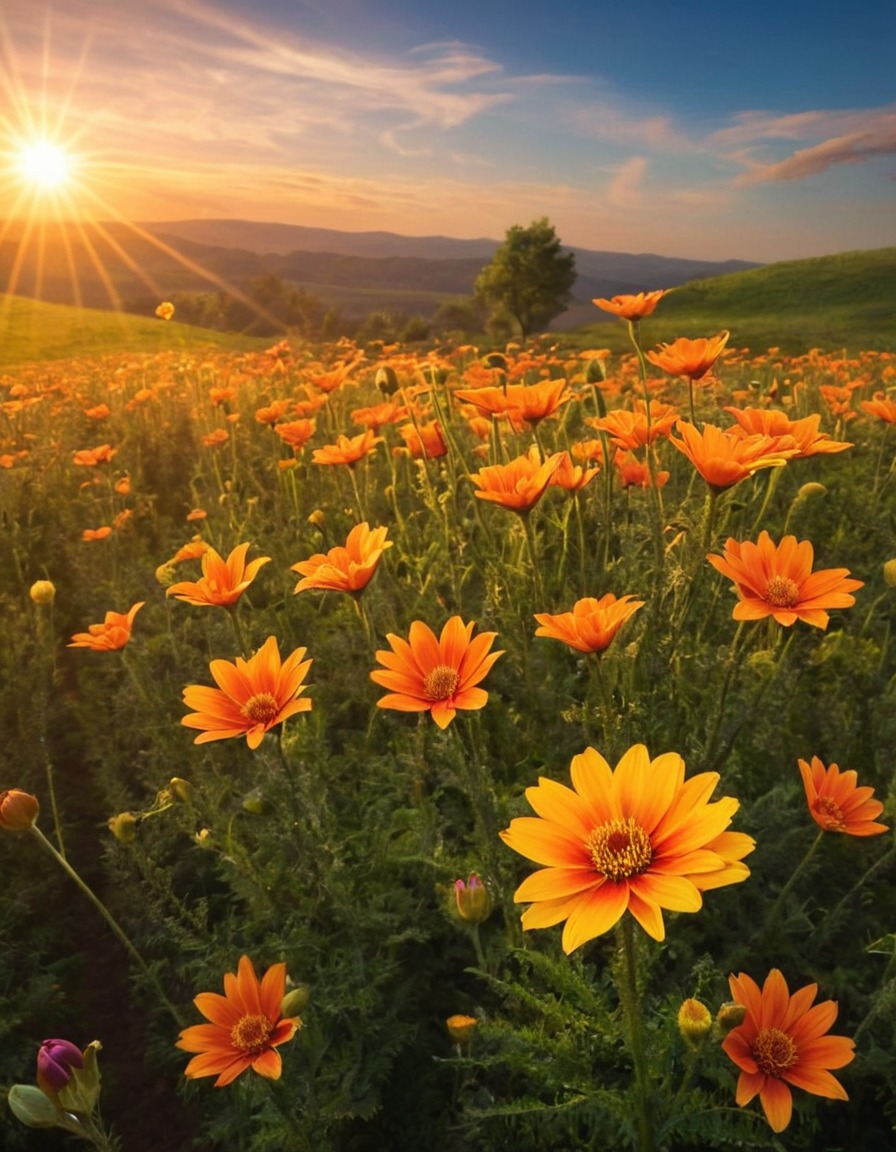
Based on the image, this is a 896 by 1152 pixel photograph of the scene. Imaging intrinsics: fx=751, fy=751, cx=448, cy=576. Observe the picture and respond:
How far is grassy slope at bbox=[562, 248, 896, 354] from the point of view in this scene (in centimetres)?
2577

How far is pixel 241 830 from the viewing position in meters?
2.22

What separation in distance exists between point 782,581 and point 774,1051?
838mm

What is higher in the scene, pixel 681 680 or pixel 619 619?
pixel 619 619

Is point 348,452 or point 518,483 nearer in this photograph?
point 518,483

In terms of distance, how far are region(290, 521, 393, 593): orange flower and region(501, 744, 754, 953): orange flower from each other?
74 centimetres

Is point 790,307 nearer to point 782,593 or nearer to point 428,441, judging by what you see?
point 428,441

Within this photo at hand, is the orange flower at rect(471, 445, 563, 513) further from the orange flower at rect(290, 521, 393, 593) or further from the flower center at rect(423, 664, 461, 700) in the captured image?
the flower center at rect(423, 664, 461, 700)

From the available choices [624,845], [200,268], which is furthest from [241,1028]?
[200,268]

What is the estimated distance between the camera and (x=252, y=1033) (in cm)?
130

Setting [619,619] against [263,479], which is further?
[263,479]

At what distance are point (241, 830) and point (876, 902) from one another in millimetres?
Answer: 1703

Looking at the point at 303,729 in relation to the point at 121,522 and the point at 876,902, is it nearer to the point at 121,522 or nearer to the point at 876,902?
the point at 876,902

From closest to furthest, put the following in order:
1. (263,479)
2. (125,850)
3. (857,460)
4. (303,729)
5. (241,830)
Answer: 1. (303,729)
2. (241,830)
3. (125,850)
4. (857,460)
5. (263,479)

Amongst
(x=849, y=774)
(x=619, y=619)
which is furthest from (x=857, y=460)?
(x=619, y=619)
